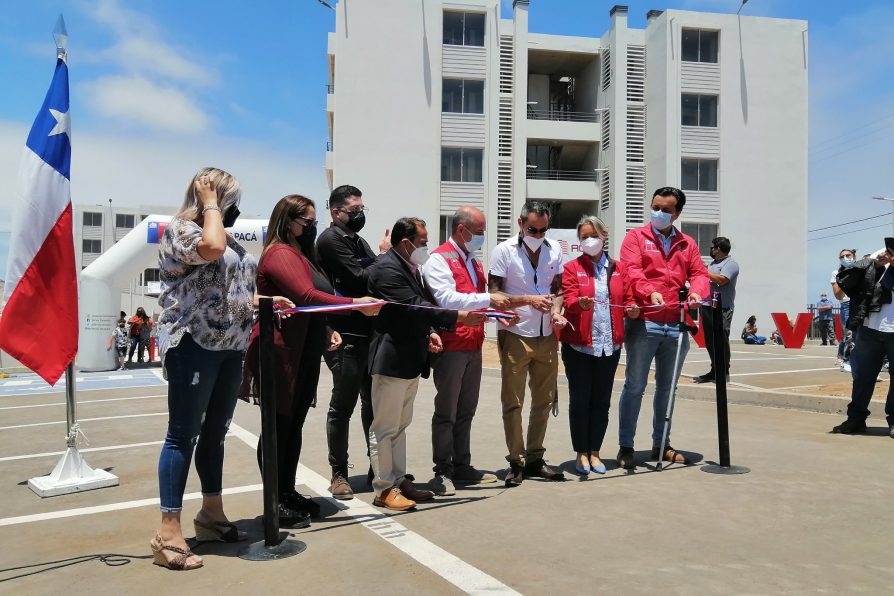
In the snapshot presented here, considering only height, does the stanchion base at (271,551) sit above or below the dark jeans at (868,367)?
below

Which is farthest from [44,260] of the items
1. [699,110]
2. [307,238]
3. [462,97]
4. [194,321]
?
[699,110]

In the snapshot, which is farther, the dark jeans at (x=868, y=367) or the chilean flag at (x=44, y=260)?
the dark jeans at (x=868, y=367)

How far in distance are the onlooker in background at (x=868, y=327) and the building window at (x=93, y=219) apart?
78273 millimetres

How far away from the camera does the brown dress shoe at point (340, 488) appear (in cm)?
485

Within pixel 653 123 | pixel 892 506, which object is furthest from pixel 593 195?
pixel 892 506

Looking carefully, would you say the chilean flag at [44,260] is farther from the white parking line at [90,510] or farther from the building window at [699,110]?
the building window at [699,110]

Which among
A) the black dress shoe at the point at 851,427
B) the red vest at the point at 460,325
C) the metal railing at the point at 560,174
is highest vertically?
the metal railing at the point at 560,174

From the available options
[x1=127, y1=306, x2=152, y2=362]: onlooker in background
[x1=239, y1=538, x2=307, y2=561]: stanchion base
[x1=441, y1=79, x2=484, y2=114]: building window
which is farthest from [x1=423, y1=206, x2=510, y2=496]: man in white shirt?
[x1=441, y1=79, x2=484, y2=114]: building window

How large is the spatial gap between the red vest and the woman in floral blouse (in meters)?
1.73

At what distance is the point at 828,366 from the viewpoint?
13.8 meters

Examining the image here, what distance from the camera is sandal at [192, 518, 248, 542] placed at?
3920 mm

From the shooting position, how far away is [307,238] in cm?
444

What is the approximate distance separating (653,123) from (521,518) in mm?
34035

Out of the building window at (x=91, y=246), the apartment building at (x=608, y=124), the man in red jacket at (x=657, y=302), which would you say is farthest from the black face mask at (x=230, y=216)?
the building window at (x=91, y=246)
